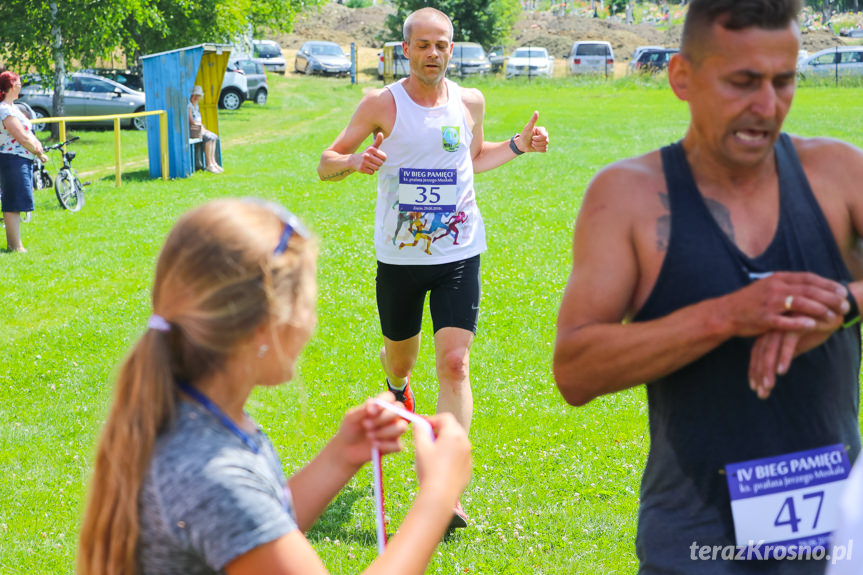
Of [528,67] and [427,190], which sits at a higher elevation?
[528,67]

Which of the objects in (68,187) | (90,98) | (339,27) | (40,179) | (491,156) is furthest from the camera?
(339,27)

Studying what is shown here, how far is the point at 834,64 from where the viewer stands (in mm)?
38281

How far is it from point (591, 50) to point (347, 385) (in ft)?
139

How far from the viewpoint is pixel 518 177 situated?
17.3m

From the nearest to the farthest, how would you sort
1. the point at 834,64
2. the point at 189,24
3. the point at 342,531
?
the point at 342,531
the point at 189,24
the point at 834,64

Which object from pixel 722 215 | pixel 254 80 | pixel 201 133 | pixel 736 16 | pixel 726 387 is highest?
pixel 736 16

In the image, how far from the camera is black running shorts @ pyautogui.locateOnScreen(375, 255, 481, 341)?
16.0 feet

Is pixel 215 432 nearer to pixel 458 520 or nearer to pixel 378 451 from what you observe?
pixel 378 451

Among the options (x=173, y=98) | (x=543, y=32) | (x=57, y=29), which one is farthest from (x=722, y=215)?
(x=543, y=32)

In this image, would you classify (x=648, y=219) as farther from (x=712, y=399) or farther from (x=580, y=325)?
(x=712, y=399)

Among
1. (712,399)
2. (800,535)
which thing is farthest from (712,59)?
(800,535)

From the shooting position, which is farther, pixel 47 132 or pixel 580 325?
pixel 47 132

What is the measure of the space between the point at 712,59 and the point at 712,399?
78 centimetres

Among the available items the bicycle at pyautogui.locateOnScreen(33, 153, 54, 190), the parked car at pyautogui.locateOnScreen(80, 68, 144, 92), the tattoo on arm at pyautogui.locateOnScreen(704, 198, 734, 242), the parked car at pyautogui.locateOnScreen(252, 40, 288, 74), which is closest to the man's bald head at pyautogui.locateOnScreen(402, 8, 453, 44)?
the tattoo on arm at pyautogui.locateOnScreen(704, 198, 734, 242)
